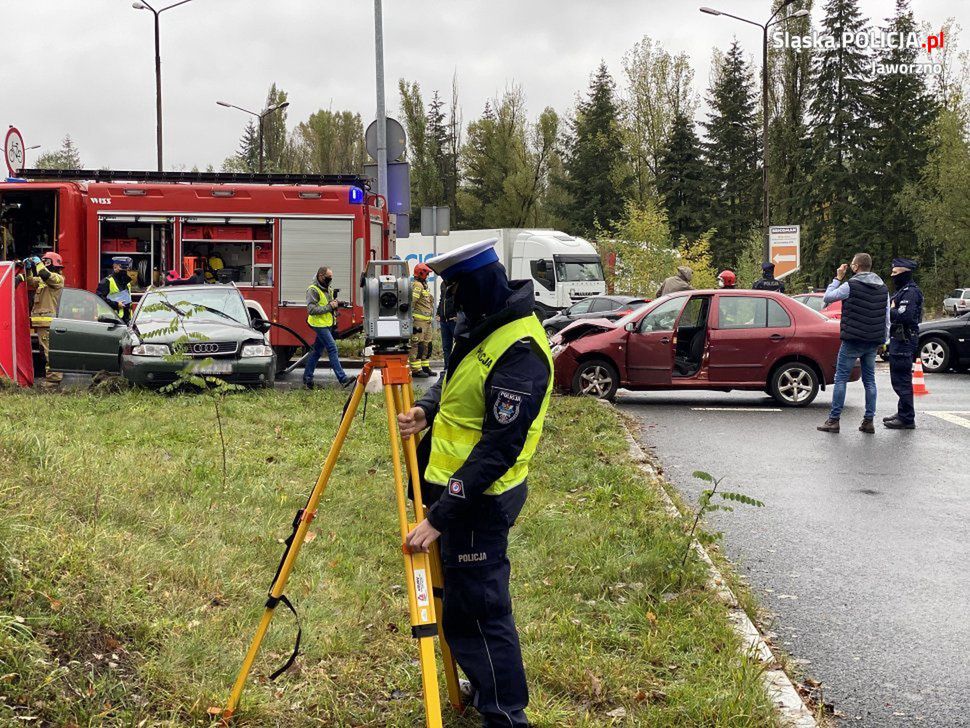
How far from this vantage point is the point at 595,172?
6144cm

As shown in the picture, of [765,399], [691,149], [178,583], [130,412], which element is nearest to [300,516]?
[178,583]

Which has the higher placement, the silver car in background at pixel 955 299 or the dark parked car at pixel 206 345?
the silver car in background at pixel 955 299

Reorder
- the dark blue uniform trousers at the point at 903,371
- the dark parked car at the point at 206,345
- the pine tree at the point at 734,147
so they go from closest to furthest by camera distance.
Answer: the dark blue uniform trousers at the point at 903,371 < the dark parked car at the point at 206,345 < the pine tree at the point at 734,147

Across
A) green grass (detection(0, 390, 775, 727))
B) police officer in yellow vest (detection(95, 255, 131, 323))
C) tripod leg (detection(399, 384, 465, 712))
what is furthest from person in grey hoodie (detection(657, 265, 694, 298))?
tripod leg (detection(399, 384, 465, 712))

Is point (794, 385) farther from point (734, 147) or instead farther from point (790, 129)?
point (734, 147)

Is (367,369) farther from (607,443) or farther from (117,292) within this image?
(117,292)

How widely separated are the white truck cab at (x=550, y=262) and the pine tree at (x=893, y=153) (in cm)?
2416

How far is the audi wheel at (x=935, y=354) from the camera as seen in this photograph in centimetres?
2073

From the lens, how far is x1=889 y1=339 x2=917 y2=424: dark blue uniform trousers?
12.4 metres

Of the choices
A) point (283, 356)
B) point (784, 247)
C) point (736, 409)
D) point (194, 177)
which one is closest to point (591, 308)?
point (784, 247)

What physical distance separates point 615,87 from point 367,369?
2492 inches

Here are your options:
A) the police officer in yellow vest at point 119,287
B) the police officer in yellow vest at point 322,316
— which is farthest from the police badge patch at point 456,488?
the police officer in yellow vest at point 119,287

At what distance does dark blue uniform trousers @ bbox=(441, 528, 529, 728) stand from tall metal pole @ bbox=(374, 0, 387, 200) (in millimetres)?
13793

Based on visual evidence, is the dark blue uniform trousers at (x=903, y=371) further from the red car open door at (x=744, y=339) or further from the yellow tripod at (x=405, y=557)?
the yellow tripod at (x=405, y=557)
